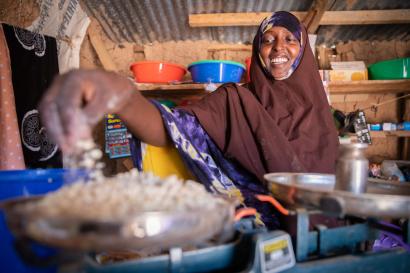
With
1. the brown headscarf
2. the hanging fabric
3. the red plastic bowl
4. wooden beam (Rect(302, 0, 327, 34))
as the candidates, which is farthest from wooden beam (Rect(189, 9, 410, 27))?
the hanging fabric

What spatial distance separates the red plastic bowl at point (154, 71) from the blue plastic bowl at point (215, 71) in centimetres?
23

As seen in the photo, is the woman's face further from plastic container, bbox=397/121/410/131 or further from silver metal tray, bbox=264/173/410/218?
plastic container, bbox=397/121/410/131

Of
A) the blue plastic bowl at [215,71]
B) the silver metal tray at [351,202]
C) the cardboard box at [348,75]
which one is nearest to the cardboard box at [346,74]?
the cardboard box at [348,75]

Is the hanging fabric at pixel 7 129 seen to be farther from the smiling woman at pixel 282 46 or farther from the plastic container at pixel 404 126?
the plastic container at pixel 404 126

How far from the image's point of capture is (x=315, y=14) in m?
2.23

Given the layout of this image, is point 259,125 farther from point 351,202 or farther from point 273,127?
point 351,202

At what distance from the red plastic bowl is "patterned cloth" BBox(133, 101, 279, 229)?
4.32 ft

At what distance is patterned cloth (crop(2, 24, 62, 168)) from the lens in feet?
6.04

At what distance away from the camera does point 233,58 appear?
2.98 metres

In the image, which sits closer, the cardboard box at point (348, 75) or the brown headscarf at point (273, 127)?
the brown headscarf at point (273, 127)

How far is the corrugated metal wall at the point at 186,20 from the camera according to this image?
2.26 metres

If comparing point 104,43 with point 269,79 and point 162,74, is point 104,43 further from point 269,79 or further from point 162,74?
point 269,79

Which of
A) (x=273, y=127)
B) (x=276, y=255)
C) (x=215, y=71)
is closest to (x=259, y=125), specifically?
(x=273, y=127)

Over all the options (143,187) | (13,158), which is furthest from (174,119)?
(13,158)
